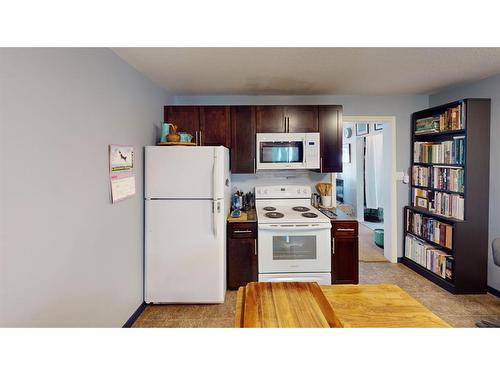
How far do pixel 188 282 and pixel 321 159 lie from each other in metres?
1.97

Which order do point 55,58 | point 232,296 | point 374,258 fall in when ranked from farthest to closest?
point 374,258, point 232,296, point 55,58

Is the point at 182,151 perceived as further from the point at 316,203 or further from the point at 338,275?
the point at 338,275

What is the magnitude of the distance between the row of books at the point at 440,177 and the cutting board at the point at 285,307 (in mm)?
2751

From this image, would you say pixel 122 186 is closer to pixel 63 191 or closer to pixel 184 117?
pixel 63 191

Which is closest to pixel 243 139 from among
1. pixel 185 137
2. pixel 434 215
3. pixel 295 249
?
pixel 185 137

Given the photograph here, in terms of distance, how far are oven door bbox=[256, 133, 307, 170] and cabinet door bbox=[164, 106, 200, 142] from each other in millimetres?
735

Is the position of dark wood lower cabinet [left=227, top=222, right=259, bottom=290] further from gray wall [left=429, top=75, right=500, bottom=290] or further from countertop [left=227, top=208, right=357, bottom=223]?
gray wall [left=429, top=75, right=500, bottom=290]

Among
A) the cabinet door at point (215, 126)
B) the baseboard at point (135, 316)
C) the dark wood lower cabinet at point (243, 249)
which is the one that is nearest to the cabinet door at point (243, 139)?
the cabinet door at point (215, 126)

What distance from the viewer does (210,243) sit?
2562mm

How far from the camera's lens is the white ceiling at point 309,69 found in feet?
6.97

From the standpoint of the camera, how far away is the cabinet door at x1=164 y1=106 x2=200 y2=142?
3.07 m

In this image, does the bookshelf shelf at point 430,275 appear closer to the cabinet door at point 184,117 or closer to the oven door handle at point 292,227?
the oven door handle at point 292,227

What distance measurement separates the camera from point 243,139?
310 cm
